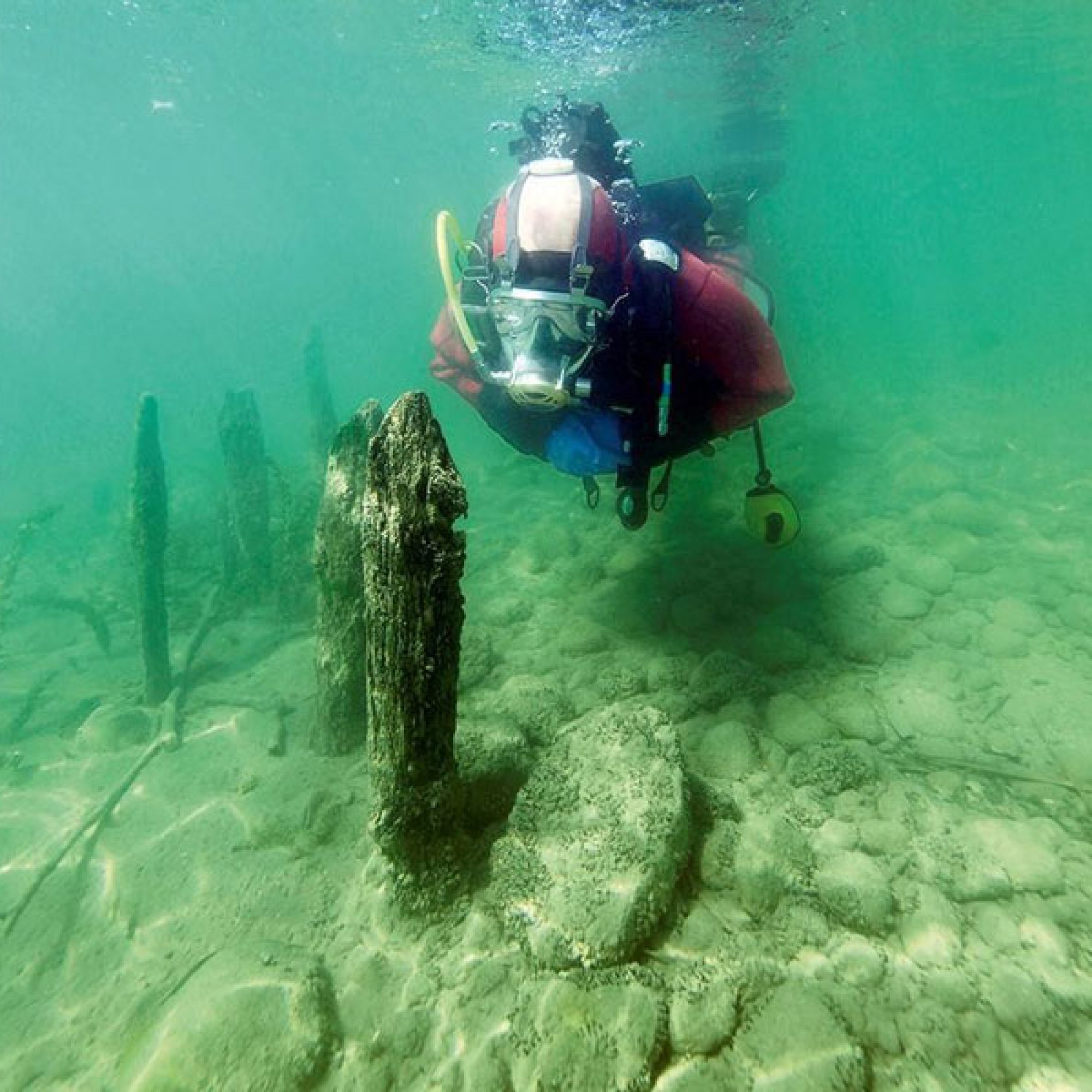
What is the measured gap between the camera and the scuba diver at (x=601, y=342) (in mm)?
3738

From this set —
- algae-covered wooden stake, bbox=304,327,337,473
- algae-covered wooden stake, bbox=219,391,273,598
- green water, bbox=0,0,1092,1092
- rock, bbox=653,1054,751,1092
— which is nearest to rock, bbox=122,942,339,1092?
green water, bbox=0,0,1092,1092

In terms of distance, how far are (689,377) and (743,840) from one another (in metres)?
2.88

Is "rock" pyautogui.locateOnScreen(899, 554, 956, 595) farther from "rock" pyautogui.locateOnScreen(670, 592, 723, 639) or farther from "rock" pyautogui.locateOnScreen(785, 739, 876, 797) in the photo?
"rock" pyautogui.locateOnScreen(785, 739, 876, 797)

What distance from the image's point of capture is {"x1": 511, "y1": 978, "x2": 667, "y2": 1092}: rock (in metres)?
2.11

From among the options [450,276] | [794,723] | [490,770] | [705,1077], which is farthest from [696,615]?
[705,1077]

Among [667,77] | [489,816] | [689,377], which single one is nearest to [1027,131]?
[667,77]

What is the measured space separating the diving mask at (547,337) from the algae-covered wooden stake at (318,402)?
242 inches

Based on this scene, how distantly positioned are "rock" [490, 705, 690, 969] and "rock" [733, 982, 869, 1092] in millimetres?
488

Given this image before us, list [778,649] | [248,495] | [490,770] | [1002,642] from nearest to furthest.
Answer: [490,770] < [778,649] < [1002,642] < [248,495]

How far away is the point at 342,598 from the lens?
4328 millimetres

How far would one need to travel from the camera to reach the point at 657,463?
466cm

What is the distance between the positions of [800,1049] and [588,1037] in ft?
2.39

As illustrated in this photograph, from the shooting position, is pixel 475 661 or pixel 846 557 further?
pixel 846 557

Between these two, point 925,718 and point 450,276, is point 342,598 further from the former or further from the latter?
point 925,718
